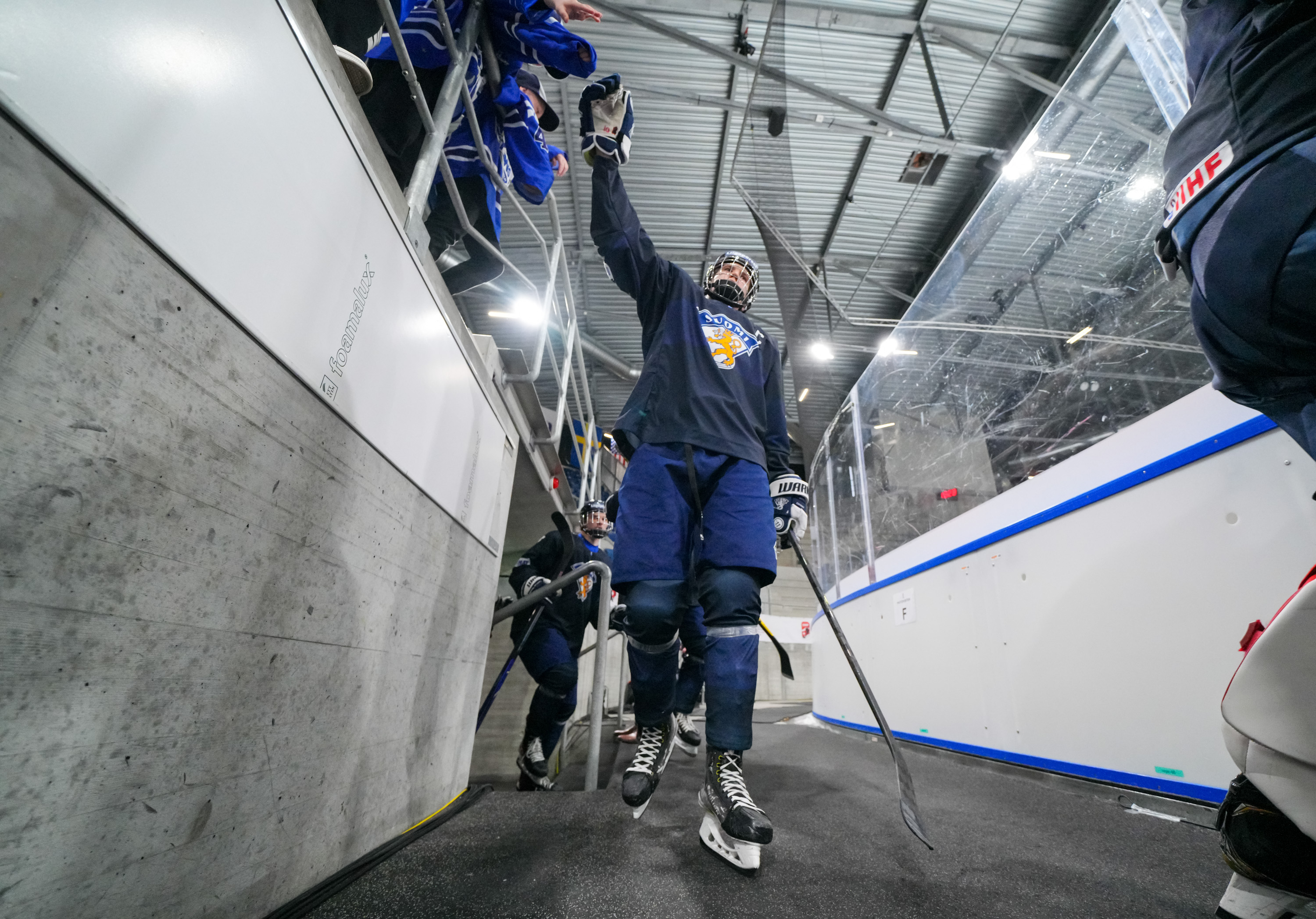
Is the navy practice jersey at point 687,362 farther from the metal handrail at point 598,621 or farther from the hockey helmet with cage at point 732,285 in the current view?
the metal handrail at point 598,621

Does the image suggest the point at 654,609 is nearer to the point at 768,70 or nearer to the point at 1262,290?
the point at 1262,290

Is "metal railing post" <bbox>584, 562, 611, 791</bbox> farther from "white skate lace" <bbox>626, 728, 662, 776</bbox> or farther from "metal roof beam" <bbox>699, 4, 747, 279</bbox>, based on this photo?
"metal roof beam" <bbox>699, 4, 747, 279</bbox>

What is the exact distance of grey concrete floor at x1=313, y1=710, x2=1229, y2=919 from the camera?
0.81m

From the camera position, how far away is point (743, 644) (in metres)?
1.16

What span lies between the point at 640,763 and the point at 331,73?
1.50 m

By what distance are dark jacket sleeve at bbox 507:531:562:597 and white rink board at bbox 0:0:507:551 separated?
2.15 metres

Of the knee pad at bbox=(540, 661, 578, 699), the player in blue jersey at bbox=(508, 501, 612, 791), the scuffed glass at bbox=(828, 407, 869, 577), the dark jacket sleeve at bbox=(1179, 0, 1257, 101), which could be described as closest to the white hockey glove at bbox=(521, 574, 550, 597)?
the player in blue jersey at bbox=(508, 501, 612, 791)

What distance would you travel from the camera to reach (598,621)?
2.09m

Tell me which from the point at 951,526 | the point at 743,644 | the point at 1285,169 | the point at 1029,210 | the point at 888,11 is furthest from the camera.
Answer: the point at 888,11

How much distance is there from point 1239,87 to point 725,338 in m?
1.07

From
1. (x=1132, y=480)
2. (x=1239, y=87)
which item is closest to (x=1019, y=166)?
(x=1132, y=480)

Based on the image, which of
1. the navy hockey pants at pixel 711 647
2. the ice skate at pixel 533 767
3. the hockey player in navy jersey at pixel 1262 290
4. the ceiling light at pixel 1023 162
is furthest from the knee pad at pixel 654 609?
the ceiling light at pixel 1023 162

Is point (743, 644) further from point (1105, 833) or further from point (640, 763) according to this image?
point (1105, 833)

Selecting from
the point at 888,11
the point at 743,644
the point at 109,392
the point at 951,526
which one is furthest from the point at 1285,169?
the point at 888,11
